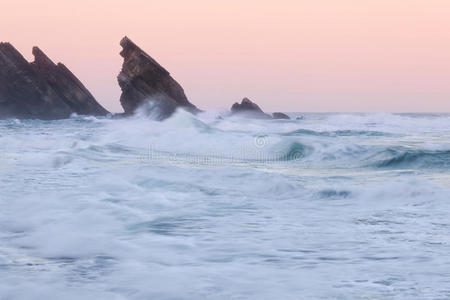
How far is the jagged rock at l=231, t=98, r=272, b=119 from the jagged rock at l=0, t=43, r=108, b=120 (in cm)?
1590

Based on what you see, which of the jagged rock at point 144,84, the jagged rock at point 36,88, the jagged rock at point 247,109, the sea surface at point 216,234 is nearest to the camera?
the sea surface at point 216,234

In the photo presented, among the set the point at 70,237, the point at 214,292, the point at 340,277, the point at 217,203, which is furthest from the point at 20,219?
the point at 340,277

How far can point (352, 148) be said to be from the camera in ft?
51.8

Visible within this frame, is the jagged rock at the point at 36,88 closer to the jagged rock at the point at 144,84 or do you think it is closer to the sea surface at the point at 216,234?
the jagged rock at the point at 144,84

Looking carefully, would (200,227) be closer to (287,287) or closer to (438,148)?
(287,287)

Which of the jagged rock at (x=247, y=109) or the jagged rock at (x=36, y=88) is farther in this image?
the jagged rock at (x=247, y=109)

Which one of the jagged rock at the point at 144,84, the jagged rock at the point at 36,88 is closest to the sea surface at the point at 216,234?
the jagged rock at the point at 144,84

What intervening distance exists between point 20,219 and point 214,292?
3054 mm

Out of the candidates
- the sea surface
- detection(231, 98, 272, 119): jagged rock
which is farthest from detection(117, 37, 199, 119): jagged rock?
the sea surface

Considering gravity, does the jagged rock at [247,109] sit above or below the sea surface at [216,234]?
above

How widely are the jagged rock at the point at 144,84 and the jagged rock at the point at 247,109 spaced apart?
15742 millimetres

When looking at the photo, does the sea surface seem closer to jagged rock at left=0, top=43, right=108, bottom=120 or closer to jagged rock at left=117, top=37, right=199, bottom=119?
jagged rock at left=117, top=37, right=199, bottom=119

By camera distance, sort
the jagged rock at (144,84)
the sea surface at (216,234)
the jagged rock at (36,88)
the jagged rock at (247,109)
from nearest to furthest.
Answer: the sea surface at (216,234), the jagged rock at (144,84), the jagged rock at (36,88), the jagged rock at (247,109)

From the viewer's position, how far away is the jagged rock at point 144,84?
4378 cm
